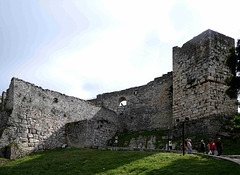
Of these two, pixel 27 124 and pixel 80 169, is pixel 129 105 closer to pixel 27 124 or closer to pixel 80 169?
pixel 27 124

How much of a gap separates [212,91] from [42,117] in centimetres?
1204

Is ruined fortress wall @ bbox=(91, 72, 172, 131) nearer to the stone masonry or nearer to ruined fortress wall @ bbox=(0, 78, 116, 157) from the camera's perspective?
the stone masonry

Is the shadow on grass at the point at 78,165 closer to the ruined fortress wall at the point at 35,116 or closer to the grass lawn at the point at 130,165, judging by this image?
the grass lawn at the point at 130,165

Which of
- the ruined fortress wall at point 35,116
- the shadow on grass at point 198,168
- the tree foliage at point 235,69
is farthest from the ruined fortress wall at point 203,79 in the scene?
the ruined fortress wall at point 35,116

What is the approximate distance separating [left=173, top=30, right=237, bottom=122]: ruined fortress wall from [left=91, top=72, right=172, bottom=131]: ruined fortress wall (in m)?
2.84

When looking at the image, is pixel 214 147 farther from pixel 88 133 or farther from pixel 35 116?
pixel 35 116

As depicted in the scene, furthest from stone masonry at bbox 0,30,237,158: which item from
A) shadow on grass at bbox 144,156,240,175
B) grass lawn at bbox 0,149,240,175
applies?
shadow on grass at bbox 144,156,240,175

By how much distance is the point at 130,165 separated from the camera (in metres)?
12.4

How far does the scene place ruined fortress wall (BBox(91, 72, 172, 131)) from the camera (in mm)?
25547

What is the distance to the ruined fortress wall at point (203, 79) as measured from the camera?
1998 cm

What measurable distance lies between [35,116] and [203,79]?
1197 centimetres

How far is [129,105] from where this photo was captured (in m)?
28.8

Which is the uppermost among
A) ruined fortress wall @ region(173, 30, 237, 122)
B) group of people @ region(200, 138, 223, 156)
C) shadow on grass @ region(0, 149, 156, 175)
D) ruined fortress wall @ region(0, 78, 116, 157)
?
ruined fortress wall @ region(173, 30, 237, 122)

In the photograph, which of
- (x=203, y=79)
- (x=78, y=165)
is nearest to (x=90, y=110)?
(x=203, y=79)
